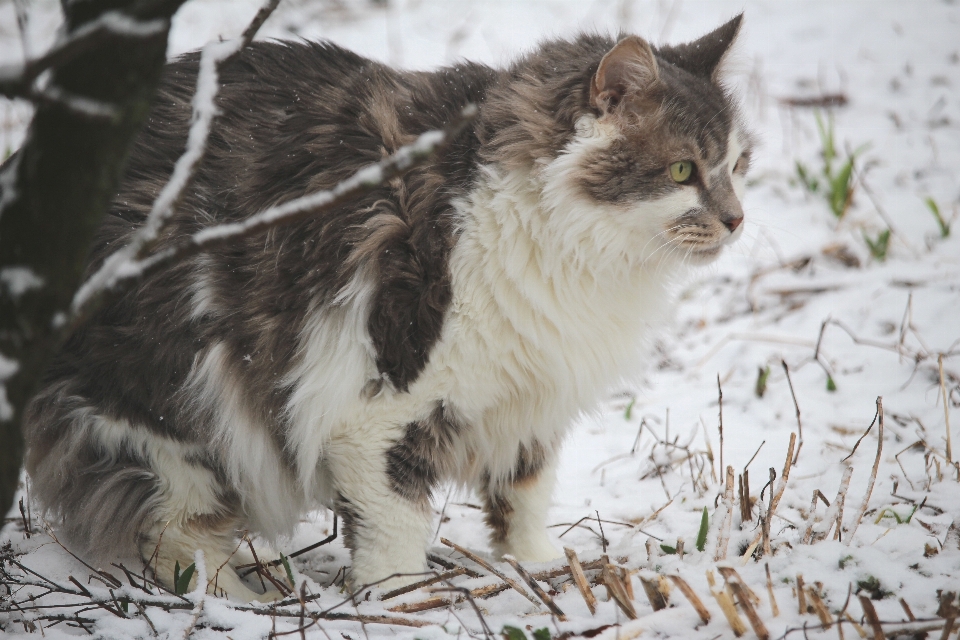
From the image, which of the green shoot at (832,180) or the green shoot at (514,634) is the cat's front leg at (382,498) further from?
the green shoot at (832,180)

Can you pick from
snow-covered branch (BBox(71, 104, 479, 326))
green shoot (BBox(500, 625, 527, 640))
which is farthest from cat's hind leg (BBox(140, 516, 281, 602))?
snow-covered branch (BBox(71, 104, 479, 326))

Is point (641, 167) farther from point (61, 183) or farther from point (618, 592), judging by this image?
point (61, 183)

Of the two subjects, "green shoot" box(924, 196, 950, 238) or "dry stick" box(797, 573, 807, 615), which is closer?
"dry stick" box(797, 573, 807, 615)

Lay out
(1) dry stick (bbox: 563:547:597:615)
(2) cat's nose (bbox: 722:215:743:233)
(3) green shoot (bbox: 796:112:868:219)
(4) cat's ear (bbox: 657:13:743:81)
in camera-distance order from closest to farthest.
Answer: (1) dry stick (bbox: 563:547:597:615) < (2) cat's nose (bbox: 722:215:743:233) < (4) cat's ear (bbox: 657:13:743:81) < (3) green shoot (bbox: 796:112:868:219)

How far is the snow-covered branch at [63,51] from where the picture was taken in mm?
930

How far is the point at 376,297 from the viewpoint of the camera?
205 centimetres

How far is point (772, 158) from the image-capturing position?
17.2ft

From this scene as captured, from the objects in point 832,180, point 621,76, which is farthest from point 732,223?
point 832,180

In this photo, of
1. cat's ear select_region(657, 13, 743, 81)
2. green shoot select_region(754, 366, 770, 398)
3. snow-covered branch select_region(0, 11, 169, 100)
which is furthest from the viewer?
green shoot select_region(754, 366, 770, 398)

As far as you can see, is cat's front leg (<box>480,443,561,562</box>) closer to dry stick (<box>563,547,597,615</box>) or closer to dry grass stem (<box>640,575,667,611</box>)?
dry stick (<box>563,547,597,615</box>)

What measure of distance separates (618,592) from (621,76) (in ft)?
4.31

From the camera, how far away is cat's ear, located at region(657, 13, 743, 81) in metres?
2.39

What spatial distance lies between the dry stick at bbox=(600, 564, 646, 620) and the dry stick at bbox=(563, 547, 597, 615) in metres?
0.06

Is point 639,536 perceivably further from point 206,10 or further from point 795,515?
point 206,10
